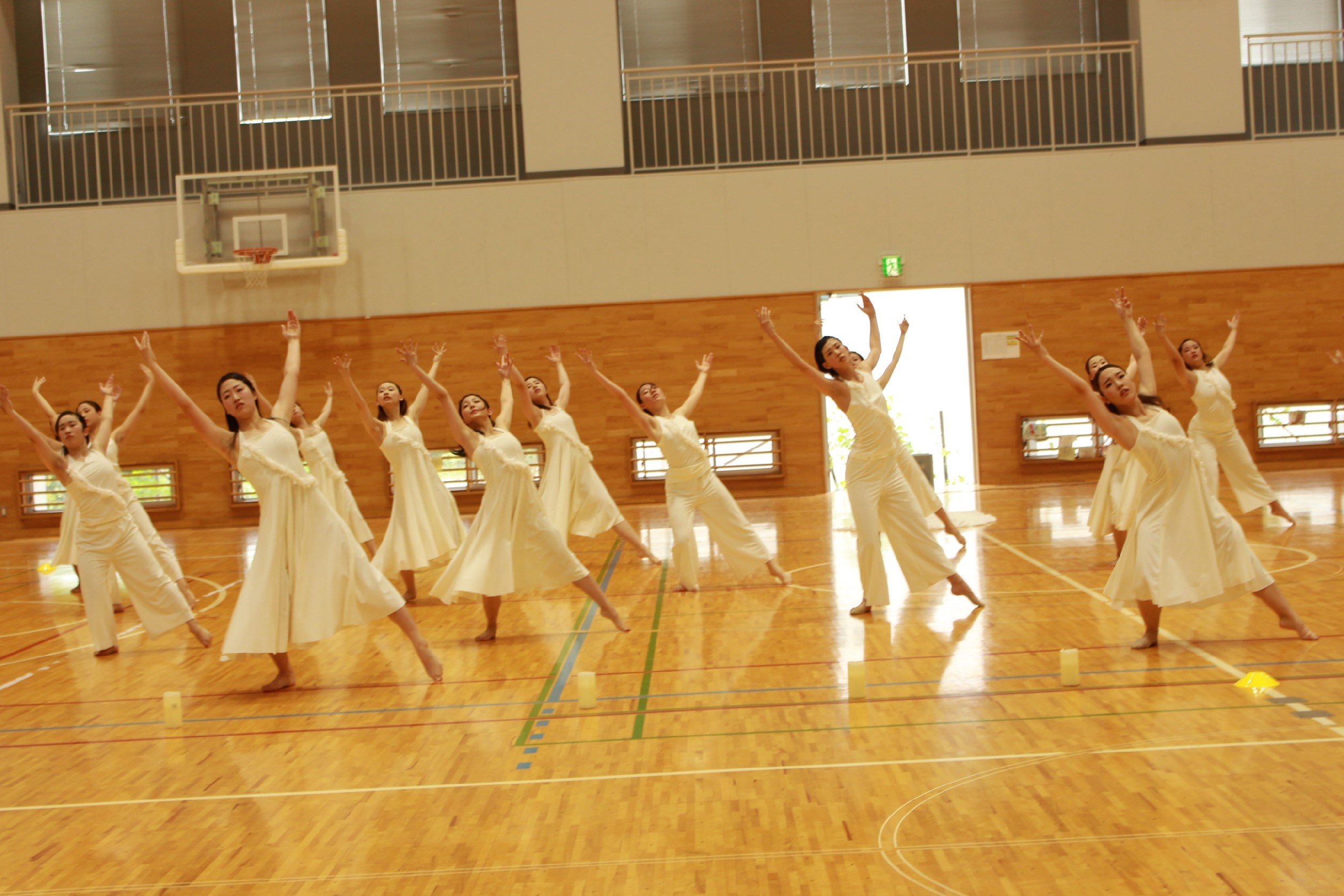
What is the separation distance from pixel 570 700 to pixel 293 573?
1686 mm

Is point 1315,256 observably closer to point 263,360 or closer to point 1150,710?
point 1150,710

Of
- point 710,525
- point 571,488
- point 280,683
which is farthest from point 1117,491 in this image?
point 280,683

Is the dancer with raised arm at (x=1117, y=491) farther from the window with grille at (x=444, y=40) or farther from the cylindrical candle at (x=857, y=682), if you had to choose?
the window with grille at (x=444, y=40)

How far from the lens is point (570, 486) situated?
10.2 m

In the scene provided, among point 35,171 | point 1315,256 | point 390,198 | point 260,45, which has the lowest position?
point 1315,256

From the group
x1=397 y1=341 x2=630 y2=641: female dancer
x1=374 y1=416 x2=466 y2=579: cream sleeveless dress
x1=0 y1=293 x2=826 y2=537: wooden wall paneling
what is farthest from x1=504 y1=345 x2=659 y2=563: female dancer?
x1=0 y1=293 x2=826 y2=537: wooden wall paneling

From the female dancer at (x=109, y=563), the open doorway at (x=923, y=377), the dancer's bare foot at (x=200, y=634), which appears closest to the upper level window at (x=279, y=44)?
the open doorway at (x=923, y=377)

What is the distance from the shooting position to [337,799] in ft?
14.7

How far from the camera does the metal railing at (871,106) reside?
16625 millimetres

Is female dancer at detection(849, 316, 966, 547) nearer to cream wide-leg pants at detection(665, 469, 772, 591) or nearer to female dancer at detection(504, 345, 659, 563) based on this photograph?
cream wide-leg pants at detection(665, 469, 772, 591)

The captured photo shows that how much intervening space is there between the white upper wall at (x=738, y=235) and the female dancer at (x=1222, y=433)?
18.2 feet

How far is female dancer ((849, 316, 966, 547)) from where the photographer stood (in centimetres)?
791

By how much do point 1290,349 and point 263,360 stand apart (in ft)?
47.7

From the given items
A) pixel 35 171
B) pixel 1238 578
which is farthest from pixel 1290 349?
pixel 35 171
